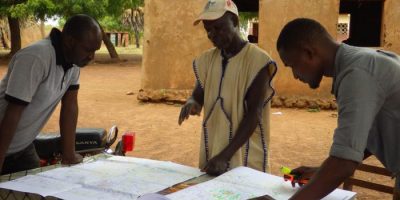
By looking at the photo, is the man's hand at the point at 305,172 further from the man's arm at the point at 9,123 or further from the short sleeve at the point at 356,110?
the man's arm at the point at 9,123

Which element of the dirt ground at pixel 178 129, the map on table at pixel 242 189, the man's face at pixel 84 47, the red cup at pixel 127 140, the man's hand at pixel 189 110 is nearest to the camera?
the map on table at pixel 242 189

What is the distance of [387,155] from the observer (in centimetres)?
172

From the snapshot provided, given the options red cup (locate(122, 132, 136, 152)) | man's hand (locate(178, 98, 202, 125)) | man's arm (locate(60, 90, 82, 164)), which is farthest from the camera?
red cup (locate(122, 132, 136, 152))

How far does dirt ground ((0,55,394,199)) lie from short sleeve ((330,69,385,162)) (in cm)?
302

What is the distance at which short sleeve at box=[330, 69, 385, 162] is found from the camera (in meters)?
1.50

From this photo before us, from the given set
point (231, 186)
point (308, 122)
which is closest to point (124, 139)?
point (231, 186)

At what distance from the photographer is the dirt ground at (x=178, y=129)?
561 centimetres

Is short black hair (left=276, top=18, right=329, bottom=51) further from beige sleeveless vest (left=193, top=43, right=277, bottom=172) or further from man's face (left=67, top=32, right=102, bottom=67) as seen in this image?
man's face (left=67, top=32, right=102, bottom=67)

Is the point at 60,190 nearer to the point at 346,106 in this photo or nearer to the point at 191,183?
the point at 191,183

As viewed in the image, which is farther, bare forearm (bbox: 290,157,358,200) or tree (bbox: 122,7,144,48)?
tree (bbox: 122,7,144,48)

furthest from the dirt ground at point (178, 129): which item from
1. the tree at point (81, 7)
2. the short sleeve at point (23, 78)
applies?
the tree at point (81, 7)

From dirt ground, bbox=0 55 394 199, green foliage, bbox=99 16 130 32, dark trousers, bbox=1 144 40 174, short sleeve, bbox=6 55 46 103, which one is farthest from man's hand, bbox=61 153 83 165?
green foliage, bbox=99 16 130 32

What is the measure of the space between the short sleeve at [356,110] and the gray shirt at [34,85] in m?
1.36

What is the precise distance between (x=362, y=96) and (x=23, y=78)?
144cm
